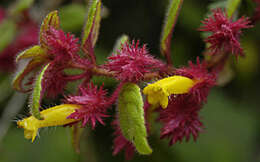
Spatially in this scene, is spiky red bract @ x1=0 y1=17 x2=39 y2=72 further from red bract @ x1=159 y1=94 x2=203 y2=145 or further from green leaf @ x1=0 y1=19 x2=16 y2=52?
red bract @ x1=159 y1=94 x2=203 y2=145

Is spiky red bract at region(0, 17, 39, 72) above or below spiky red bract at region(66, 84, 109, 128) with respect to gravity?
above

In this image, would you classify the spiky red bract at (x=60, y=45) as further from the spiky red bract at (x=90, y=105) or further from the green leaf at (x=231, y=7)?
the green leaf at (x=231, y=7)

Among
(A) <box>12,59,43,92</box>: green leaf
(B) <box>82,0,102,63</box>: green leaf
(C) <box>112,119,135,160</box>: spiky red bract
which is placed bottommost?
(C) <box>112,119,135,160</box>: spiky red bract

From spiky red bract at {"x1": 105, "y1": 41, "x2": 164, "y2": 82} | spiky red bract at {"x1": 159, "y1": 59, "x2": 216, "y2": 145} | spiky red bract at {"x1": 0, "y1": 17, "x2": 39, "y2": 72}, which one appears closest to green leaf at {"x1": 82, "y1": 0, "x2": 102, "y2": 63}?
spiky red bract at {"x1": 105, "y1": 41, "x2": 164, "y2": 82}

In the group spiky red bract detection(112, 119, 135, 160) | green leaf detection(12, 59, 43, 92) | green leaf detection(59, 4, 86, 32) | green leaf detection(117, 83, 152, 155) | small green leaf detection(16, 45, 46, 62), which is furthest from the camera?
green leaf detection(59, 4, 86, 32)

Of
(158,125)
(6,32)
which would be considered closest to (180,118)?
(158,125)

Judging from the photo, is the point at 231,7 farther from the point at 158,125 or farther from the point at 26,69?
the point at 158,125

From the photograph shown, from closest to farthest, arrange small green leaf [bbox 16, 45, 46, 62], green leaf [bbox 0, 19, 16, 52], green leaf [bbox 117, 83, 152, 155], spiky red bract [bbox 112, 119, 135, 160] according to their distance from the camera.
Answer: green leaf [bbox 117, 83, 152, 155]
small green leaf [bbox 16, 45, 46, 62]
spiky red bract [bbox 112, 119, 135, 160]
green leaf [bbox 0, 19, 16, 52]
